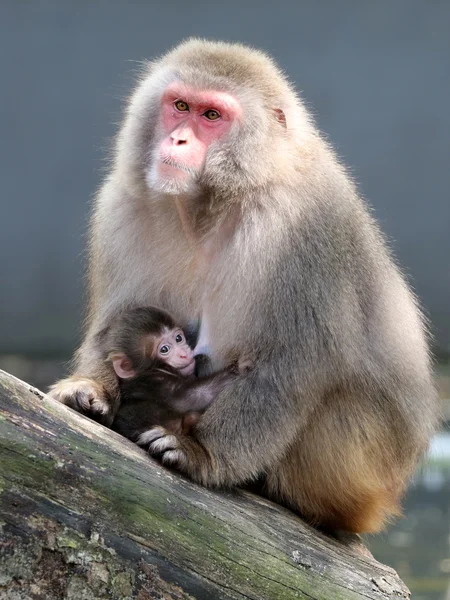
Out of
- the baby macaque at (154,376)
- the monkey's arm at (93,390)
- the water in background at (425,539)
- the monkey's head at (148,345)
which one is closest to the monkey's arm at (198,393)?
the baby macaque at (154,376)

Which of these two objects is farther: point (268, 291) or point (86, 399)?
point (268, 291)

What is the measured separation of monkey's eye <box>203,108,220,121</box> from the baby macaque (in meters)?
0.96

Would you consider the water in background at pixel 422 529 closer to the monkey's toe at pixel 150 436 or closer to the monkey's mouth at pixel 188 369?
the monkey's mouth at pixel 188 369

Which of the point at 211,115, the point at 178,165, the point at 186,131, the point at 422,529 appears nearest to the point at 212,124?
the point at 211,115

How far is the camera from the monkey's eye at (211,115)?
440cm

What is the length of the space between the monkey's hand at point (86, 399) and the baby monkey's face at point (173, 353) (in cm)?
36

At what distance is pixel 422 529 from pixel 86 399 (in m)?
6.83

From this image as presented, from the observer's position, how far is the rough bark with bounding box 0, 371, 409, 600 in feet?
11.0

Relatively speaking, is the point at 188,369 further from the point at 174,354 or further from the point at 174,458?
the point at 174,458

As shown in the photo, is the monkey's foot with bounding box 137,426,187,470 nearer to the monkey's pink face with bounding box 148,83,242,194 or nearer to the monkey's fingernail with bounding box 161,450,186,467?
the monkey's fingernail with bounding box 161,450,186,467

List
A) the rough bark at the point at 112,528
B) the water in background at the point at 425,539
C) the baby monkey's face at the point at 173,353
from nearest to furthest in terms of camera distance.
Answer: the rough bark at the point at 112,528 → the baby monkey's face at the point at 173,353 → the water in background at the point at 425,539

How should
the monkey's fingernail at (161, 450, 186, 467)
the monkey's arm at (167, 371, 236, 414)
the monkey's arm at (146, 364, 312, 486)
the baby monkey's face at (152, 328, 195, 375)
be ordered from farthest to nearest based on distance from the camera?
the baby monkey's face at (152, 328, 195, 375) < the monkey's arm at (167, 371, 236, 414) < the monkey's arm at (146, 364, 312, 486) < the monkey's fingernail at (161, 450, 186, 467)

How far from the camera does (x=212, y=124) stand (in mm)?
4406

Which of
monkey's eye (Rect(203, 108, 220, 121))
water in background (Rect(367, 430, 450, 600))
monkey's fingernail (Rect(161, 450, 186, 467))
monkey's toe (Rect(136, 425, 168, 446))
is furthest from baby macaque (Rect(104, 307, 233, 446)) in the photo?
water in background (Rect(367, 430, 450, 600))
